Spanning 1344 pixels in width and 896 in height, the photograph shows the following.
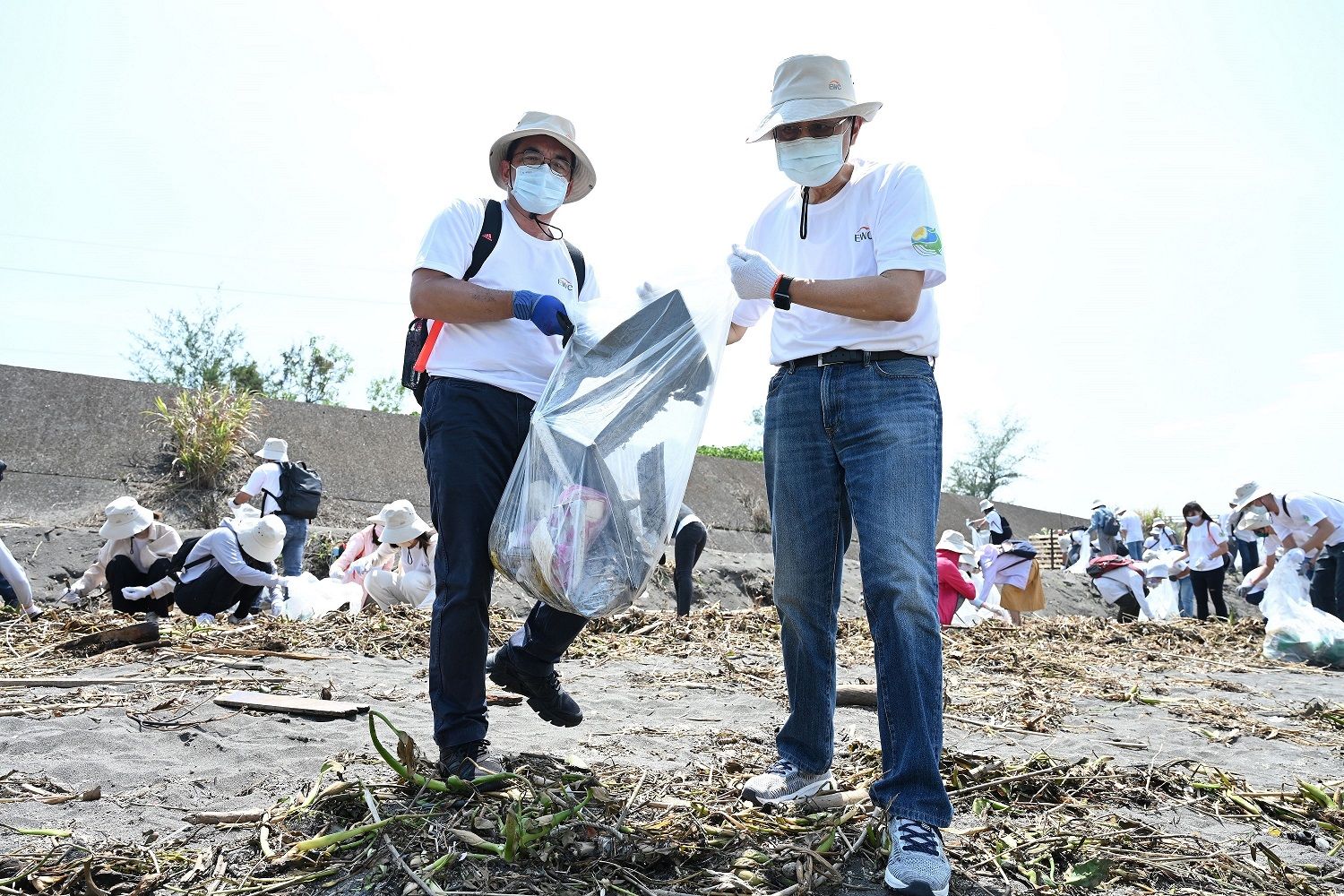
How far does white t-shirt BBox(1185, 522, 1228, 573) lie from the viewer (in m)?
12.8

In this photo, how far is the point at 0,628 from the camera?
650cm

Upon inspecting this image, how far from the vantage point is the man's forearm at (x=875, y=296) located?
8.09ft

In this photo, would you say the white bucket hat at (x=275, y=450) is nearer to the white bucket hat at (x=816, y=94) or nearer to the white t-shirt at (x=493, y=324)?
the white t-shirt at (x=493, y=324)

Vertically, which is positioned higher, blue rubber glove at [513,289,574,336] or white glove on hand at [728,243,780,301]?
white glove on hand at [728,243,780,301]

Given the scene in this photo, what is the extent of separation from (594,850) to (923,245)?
169cm

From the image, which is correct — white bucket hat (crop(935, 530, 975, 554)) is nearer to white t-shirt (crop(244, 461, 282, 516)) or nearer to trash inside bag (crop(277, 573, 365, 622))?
trash inside bag (crop(277, 573, 365, 622))

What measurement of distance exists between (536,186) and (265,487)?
758 centimetres

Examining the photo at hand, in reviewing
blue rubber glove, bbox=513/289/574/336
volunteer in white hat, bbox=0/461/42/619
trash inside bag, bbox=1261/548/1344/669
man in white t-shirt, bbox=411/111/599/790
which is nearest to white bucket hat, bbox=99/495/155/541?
volunteer in white hat, bbox=0/461/42/619

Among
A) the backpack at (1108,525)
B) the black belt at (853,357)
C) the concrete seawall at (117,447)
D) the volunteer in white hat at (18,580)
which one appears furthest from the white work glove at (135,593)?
the backpack at (1108,525)

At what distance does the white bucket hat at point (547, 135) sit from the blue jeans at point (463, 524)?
0.80m

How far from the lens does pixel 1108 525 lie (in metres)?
17.2

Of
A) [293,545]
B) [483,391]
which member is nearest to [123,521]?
[293,545]

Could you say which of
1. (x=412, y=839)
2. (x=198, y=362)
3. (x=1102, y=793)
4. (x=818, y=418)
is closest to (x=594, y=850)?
(x=412, y=839)

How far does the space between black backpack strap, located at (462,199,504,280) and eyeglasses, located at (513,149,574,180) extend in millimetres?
196
